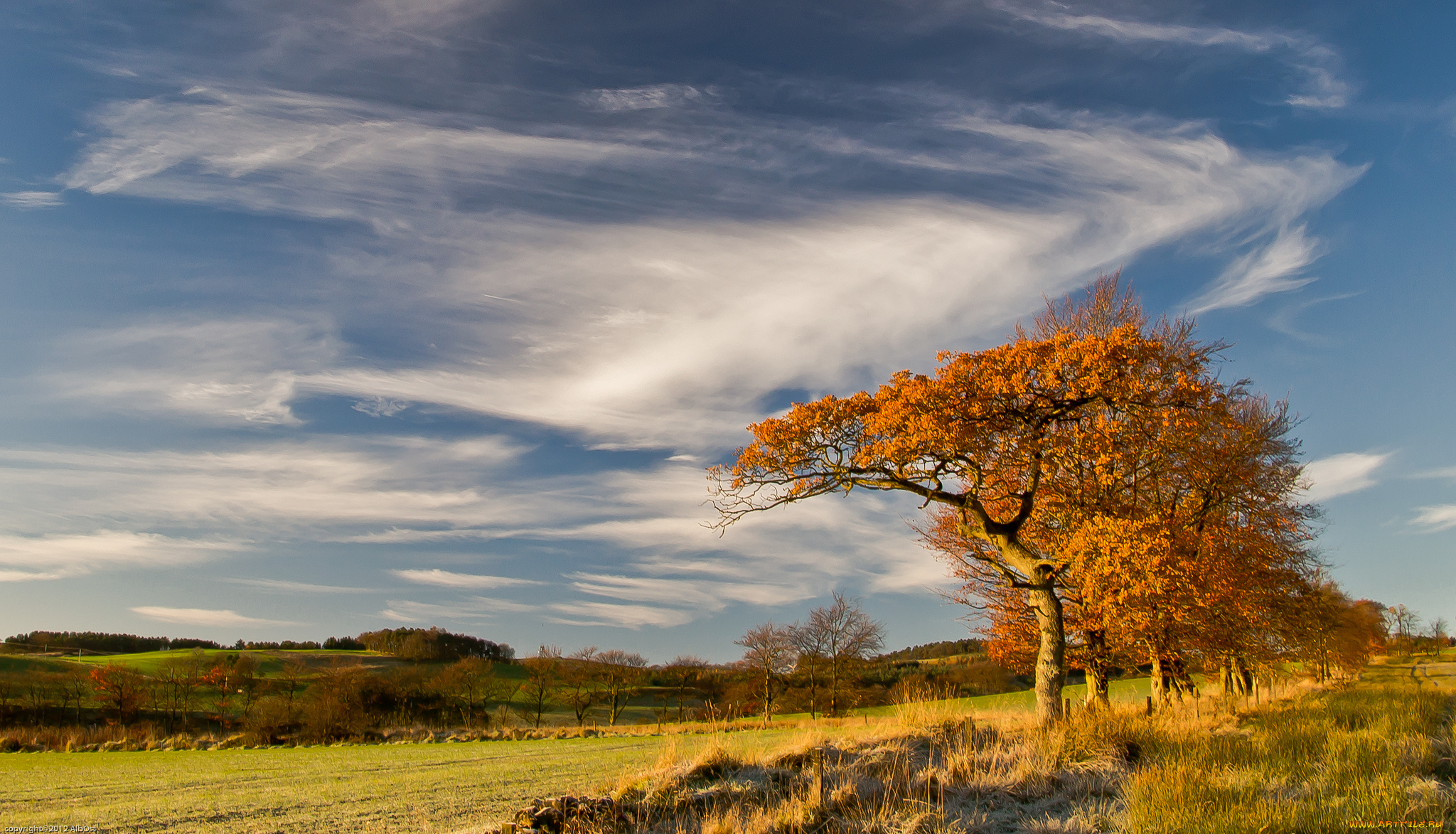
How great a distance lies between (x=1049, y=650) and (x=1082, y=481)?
4723 mm

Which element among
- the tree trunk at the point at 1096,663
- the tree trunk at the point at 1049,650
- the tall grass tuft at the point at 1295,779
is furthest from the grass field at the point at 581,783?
the tree trunk at the point at 1096,663

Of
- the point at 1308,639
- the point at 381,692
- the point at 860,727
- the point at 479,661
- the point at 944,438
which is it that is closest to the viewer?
the point at 860,727

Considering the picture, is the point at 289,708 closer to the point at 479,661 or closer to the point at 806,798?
the point at 479,661

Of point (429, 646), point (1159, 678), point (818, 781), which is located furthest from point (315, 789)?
point (429, 646)

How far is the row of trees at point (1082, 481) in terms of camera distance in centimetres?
1548

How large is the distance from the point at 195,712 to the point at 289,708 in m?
31.9

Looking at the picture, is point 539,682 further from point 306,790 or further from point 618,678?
point 306,790

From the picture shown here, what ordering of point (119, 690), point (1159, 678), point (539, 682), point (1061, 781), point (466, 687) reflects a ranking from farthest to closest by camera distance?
point (539, 682) < point (466, 687) < point (119, 690) < point (1159, 678) < point (1061, 781)

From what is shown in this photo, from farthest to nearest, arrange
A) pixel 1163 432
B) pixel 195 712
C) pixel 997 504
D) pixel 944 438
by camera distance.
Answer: pixel 195 712 < pixel 997 504 < pixel 1163 432 < pixel 944 438

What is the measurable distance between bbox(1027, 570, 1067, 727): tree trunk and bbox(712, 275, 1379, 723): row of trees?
4cm

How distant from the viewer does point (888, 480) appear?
57.3ft

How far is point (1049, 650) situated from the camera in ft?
53.9

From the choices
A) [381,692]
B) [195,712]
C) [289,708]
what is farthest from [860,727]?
[195,712]

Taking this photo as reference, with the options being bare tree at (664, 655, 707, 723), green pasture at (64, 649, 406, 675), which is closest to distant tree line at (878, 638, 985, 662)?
bare tree at (664, 655, 707, 723)
